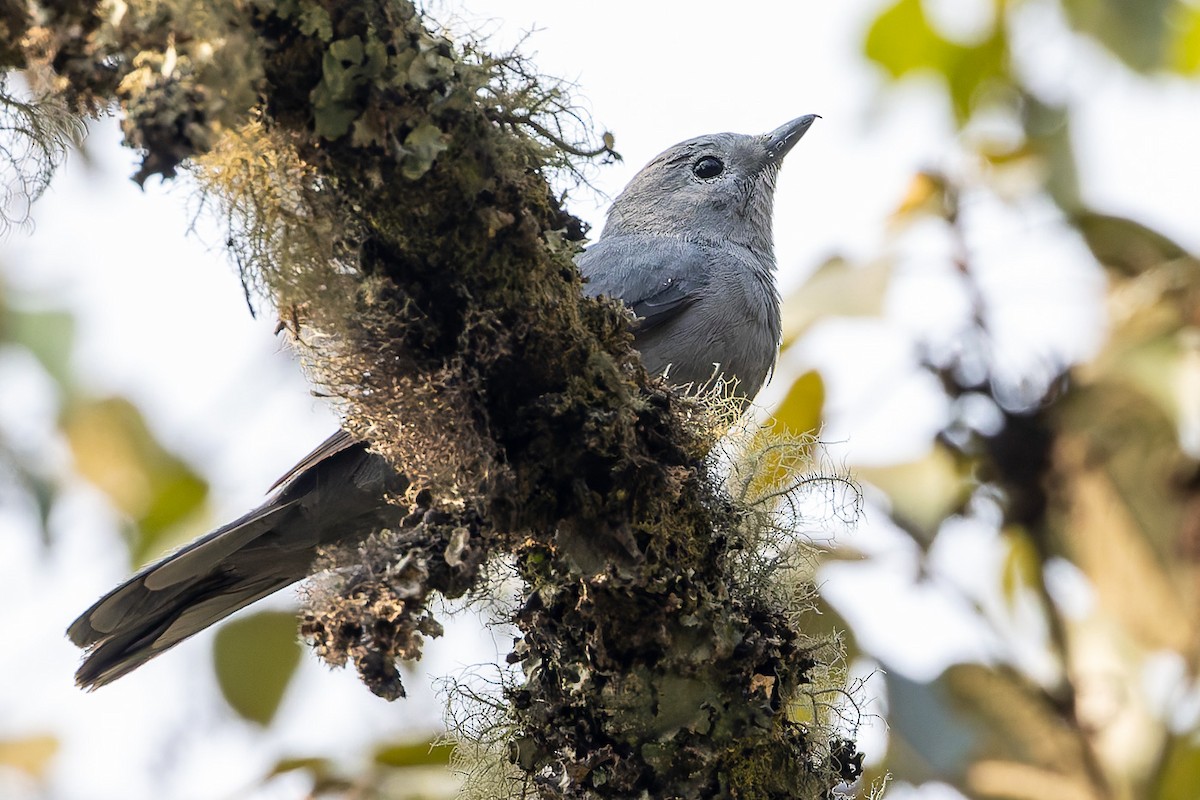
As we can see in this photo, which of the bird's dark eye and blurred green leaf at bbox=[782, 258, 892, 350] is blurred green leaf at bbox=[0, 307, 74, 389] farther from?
the bird's dark eye

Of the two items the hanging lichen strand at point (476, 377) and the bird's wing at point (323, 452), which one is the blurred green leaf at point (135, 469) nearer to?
the bird's wing at point (323, 452)

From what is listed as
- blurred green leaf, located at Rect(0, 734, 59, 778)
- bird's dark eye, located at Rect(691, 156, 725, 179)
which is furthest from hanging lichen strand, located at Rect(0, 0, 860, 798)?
bird's dark eye, located at Rect(691, 156, 725, 179)

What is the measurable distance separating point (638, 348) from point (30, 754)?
3.17 meters

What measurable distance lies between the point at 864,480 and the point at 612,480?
182 centimetres

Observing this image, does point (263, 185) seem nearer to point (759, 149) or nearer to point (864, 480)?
point (864, 480)

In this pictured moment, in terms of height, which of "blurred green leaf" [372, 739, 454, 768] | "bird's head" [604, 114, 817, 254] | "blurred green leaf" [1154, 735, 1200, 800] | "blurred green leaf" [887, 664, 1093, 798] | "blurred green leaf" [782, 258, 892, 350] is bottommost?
"blurred green leaf" [1154, 735, 1200, 800]

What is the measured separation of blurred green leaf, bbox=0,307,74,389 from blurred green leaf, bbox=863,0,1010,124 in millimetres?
3129

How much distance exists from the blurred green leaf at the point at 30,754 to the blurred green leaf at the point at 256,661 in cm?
152

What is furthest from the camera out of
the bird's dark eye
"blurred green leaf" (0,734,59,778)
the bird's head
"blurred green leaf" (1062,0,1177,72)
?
the bird's dark eye

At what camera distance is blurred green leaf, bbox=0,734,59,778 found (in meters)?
5.18

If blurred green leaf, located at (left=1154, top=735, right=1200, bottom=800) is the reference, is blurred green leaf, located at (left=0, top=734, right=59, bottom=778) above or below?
above

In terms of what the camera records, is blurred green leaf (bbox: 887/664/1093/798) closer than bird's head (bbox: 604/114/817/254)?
Yes

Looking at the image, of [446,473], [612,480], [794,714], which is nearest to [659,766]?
[794,714]

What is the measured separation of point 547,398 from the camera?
2668 mm
